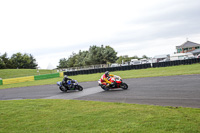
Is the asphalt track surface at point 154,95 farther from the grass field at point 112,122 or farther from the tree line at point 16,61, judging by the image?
the tree line at point 16,61

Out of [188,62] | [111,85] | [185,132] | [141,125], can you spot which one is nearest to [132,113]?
[141,125]

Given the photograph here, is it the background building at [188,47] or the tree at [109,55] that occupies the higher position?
the background building at [188,47]

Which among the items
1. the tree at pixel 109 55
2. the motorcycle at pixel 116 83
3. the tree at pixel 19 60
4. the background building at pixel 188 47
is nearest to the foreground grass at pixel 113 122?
the motorcycle at pixel 116 83

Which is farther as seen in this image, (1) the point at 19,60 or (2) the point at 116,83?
(1) the point at 19,60

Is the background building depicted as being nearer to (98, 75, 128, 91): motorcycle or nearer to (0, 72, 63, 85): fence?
(0, 72, 63, 85): fence

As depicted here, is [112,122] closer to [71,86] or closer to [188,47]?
[71,86]

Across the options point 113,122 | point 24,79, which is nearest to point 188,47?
point 24,79

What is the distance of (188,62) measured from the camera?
111 feet

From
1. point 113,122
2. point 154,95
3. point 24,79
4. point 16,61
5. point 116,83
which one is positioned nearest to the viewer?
point 113,122

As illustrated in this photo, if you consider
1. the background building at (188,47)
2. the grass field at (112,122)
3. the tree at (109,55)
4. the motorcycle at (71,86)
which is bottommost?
the grass field at (112,122)

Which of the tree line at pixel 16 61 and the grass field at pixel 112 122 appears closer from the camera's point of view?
the grass field at pixel 112 122

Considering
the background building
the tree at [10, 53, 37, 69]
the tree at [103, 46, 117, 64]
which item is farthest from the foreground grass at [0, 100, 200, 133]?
the tree at [10, 53, 37, 69]

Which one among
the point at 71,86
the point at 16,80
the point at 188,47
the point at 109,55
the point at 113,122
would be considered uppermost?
the point at 188,47

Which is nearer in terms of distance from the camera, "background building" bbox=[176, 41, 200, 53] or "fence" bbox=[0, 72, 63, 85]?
"fence" bbox=[0, 72, 63, 85]
